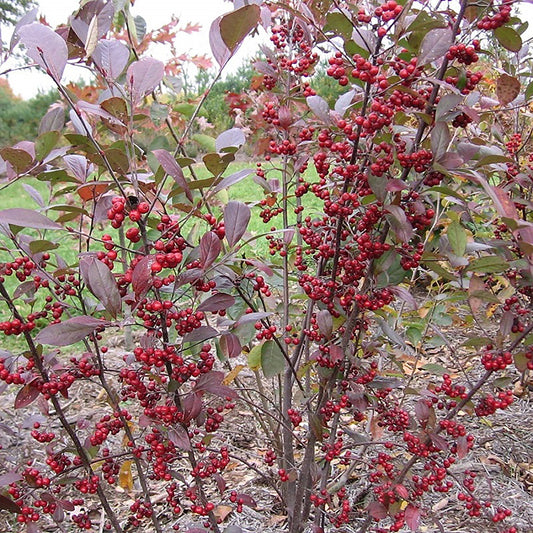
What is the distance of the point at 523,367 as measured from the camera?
1.28 metres

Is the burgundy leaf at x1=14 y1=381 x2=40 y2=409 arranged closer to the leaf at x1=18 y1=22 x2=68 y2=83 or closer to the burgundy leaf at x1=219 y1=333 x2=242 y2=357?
the burgundy leaf at x1=219 y1=333 x2=242 y2=357

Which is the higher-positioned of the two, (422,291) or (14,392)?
(422,291)

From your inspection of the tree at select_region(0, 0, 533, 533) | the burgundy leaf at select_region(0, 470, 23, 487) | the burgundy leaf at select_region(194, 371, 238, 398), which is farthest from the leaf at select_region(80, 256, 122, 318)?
the burgundy leaf at select_region(0, 470, 23, 487)

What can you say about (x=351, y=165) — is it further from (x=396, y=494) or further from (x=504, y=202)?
(x=396, y=494)

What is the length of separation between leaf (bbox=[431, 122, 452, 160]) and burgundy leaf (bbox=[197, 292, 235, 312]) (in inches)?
21.7

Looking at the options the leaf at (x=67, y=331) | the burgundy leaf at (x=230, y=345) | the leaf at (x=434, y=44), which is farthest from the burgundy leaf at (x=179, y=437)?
the leaf at (x=434, y=44)

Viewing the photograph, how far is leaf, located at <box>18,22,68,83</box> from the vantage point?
3.04 feet

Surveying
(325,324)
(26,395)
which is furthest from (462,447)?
(26,395)

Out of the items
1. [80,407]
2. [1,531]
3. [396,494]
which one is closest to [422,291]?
[80,407]

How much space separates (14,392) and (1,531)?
3.79ft

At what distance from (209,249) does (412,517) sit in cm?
94

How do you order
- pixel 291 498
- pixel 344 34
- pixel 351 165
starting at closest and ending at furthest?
pixel 351 165, pixel 344 34, pixel 291 498

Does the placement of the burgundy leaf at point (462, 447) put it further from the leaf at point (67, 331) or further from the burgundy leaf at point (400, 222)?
the leaf at point (67, 331)

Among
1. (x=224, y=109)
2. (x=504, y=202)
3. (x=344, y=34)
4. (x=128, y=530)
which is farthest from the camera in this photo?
(x=224, y=109)
